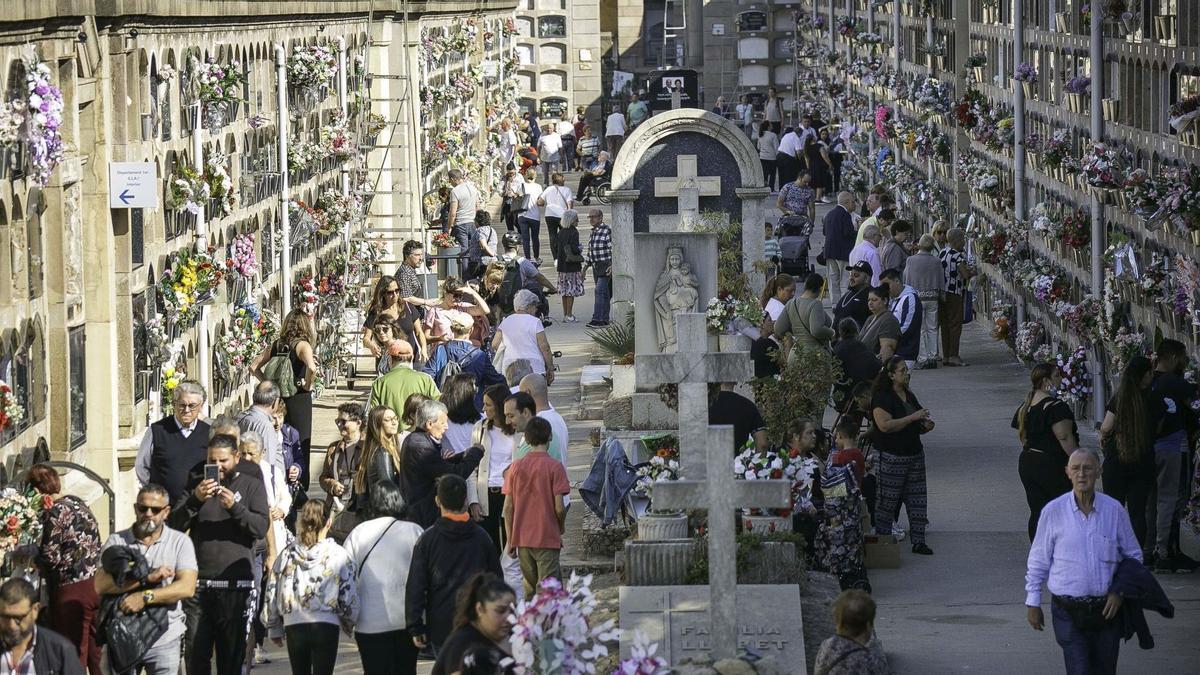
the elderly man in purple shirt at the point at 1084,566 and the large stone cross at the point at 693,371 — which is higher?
the large stone cross at the point at 693,371

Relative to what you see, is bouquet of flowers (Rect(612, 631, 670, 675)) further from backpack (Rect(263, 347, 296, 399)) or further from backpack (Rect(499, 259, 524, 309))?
backpack (Rect(499, 259, 524, 309))

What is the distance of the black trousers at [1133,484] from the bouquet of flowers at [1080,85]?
545 centimetres

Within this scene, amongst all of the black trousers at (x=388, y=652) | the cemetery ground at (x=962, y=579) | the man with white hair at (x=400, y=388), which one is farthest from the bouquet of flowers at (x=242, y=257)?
the black trousers at (x=388, y=652)

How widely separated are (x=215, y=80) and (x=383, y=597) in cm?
584

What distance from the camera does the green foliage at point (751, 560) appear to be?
10.1m

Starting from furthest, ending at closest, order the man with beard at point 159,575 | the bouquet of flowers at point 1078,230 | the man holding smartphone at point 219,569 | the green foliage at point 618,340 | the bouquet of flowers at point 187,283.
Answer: the green foliage at point 618,340 → the bouquet of flowers at point 1078,230 → the bouquet of flowers at point 187,283 → the man holding smartphone at point 219,569 → the man with beard at point 159,575

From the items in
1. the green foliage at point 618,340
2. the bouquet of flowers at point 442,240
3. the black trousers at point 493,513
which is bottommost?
the black trousers at point 493,513

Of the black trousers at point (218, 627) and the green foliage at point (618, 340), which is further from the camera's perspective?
the green foliage at point (618, 340)

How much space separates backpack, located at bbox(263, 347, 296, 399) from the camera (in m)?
13.5

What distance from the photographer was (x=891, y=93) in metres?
28.7

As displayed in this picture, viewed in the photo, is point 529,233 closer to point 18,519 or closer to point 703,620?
point 703,620

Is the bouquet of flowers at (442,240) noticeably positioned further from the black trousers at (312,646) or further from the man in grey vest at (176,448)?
the black trousers at (312,646)

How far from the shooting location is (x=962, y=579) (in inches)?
476

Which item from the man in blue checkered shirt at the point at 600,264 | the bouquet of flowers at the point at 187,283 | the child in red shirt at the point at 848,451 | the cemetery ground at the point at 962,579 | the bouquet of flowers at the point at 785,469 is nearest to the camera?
the cemetery ground at the point at 962,579
